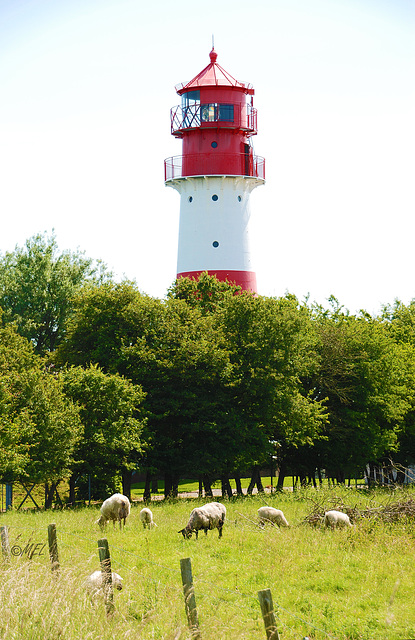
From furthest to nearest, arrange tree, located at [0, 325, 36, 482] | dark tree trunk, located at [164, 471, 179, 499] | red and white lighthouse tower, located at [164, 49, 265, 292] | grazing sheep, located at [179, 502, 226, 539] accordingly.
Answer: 1. red and white lighthouse tower, located at [164, 49, 265, 292]
2. dark tree trunk, located at [164, 471, 179, 499]
3. tree, located at [0, 325, 36, 482]
4. grazing sheep, located at [179, 502, 226, 539]

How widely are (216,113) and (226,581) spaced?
39276mm

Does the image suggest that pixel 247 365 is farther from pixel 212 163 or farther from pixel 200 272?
pixel 212 163

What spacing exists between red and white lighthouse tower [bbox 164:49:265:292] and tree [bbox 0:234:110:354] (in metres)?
13.7

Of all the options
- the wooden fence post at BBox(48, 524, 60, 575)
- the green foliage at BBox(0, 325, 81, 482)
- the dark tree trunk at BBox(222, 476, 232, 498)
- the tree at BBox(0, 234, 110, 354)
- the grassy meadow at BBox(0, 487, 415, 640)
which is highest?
the tree at BBox(0, 234, 110, 354)

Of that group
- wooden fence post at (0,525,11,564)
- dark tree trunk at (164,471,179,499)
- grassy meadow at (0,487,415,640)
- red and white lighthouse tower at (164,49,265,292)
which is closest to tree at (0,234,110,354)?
red and white lighthouse tower at (164,49,265,292)

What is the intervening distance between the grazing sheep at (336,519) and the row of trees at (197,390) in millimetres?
13323

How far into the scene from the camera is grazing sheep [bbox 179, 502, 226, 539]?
66.4 feet

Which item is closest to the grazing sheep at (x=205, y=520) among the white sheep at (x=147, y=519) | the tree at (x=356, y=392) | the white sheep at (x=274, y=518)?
the white sheep at (x=274, y=518)

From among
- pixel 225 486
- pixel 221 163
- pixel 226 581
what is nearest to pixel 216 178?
pixel 221 163

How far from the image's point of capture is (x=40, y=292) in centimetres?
5903

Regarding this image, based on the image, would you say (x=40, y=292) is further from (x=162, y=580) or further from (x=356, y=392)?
(x=162, y=580)

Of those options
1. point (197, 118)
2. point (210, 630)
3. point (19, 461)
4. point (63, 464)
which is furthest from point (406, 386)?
point (210, 630)

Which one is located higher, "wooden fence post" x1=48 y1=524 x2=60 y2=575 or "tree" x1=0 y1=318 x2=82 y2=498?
"tree" x1=0 y1=318 x2=82 y2=498

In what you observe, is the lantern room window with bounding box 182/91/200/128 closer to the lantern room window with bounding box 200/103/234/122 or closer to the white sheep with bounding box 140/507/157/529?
the lantern room window with bounding box 200/103/234/122
